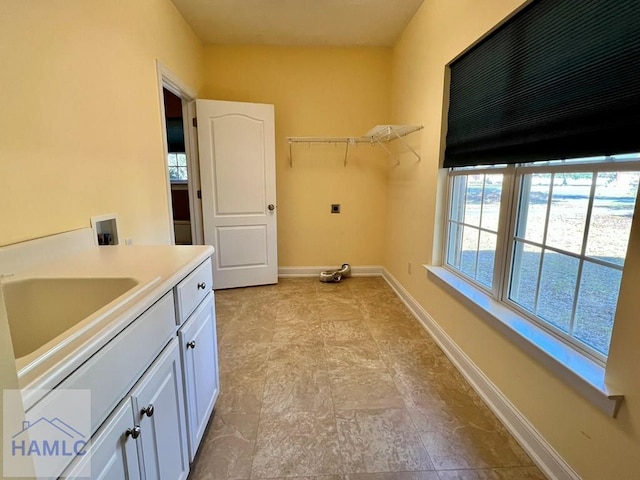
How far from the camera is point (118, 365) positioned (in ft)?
2.59

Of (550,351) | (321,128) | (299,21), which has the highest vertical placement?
(299,21)

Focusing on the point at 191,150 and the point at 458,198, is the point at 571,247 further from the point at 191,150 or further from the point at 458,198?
the point at 191,150

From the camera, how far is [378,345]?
2350 mm

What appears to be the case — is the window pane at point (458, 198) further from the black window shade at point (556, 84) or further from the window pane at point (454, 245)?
the black window shade at point (556, 84)

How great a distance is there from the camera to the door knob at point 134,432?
830 mm

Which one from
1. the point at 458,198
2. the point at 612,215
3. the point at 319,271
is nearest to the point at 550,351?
the point at 612,215

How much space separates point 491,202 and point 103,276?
1.98 meters

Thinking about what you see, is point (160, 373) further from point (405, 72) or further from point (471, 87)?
point (405, 72)

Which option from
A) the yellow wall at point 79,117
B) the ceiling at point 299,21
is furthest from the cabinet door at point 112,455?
the ceiling at point 299,21

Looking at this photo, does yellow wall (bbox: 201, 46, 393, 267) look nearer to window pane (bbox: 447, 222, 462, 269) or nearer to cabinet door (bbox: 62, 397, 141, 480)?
Answer: window pane (bbox: 447, 222, 462, 269)

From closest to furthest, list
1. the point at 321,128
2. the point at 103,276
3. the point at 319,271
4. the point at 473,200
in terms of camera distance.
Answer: the point at 103,276 → the point at 473,200 → the point at 321,128 → the point at 319,271

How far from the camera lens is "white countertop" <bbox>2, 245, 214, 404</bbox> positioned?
0.59 meters

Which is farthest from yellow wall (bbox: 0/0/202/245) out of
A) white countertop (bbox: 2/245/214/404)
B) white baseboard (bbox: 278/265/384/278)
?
white baseboard (bbox: 278/265/384/278)

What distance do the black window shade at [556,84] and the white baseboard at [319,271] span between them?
86.3 inches
